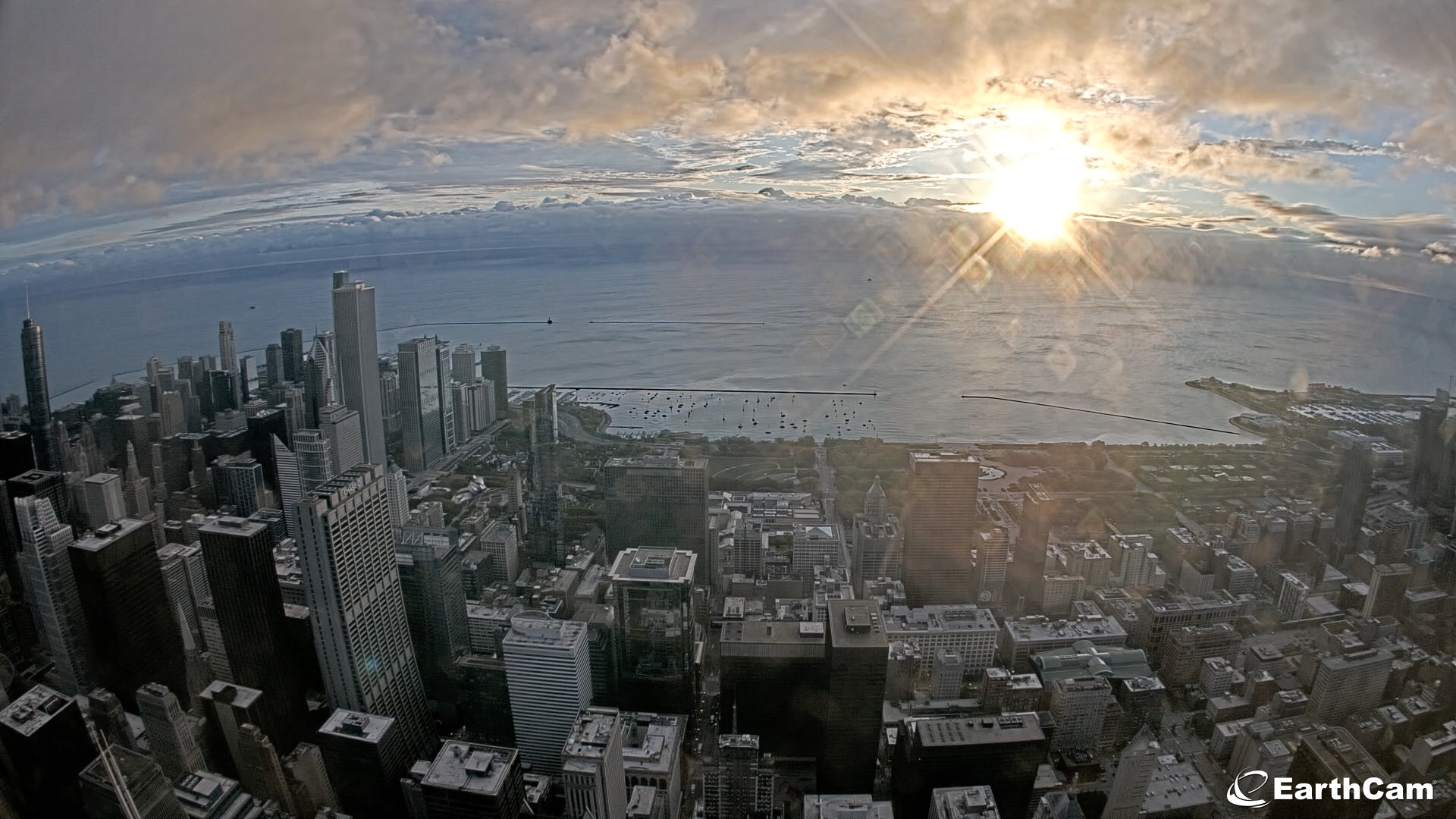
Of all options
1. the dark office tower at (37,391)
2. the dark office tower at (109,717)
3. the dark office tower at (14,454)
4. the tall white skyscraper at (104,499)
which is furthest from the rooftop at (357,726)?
the dark office tower at (37,391)

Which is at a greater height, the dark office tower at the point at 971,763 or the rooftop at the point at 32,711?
the rooftop at the point at 32,711

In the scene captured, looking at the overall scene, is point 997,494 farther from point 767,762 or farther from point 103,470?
point 103,470

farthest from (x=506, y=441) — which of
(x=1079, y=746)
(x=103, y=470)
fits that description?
(x=1079, y=746)

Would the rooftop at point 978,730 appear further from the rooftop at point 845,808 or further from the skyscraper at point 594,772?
the skyscraper at point 594,772

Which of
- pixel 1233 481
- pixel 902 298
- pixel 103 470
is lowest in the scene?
pixel 1233 481

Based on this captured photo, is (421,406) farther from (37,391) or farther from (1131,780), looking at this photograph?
(1131,780)
